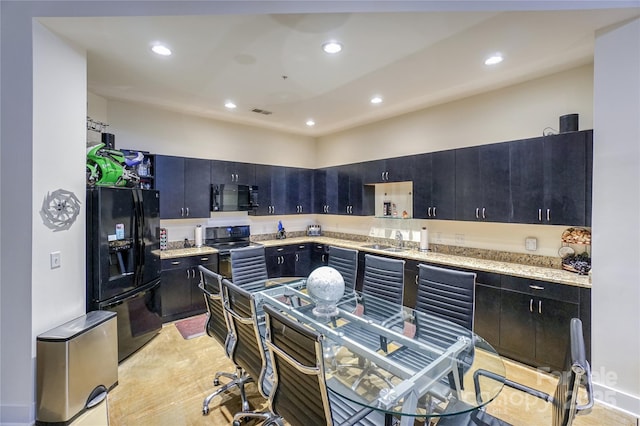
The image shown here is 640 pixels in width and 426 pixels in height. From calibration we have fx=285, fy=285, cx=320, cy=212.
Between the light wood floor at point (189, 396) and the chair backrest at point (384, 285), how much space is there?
1.10m

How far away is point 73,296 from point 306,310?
1.98 metres

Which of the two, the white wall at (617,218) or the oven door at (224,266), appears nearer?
the white wall at (617,218)

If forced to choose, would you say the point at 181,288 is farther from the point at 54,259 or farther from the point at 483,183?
the point at 483,183

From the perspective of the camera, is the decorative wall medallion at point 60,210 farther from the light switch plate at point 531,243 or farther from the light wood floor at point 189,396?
the light switch plate at point 531,243

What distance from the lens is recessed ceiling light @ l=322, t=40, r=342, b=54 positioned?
2411mm

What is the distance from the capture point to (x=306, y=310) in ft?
8.43

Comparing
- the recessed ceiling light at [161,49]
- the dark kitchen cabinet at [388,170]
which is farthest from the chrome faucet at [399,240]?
the recessed ceiling light at [161,49]

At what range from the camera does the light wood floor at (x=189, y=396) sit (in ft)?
7.14

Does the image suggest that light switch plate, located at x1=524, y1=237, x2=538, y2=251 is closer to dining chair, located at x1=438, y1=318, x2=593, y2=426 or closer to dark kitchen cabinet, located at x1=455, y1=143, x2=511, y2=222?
dark kitchen cabinet, located at x1=455, y1=143, x2=511, y2=222

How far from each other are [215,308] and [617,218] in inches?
131

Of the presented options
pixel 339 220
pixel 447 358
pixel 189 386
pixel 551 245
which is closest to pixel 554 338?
pixel 551 245

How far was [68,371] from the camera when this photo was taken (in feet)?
6.76

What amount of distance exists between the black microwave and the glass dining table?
254 centimetres

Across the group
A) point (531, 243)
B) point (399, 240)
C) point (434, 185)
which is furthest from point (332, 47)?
point (399, 240)
